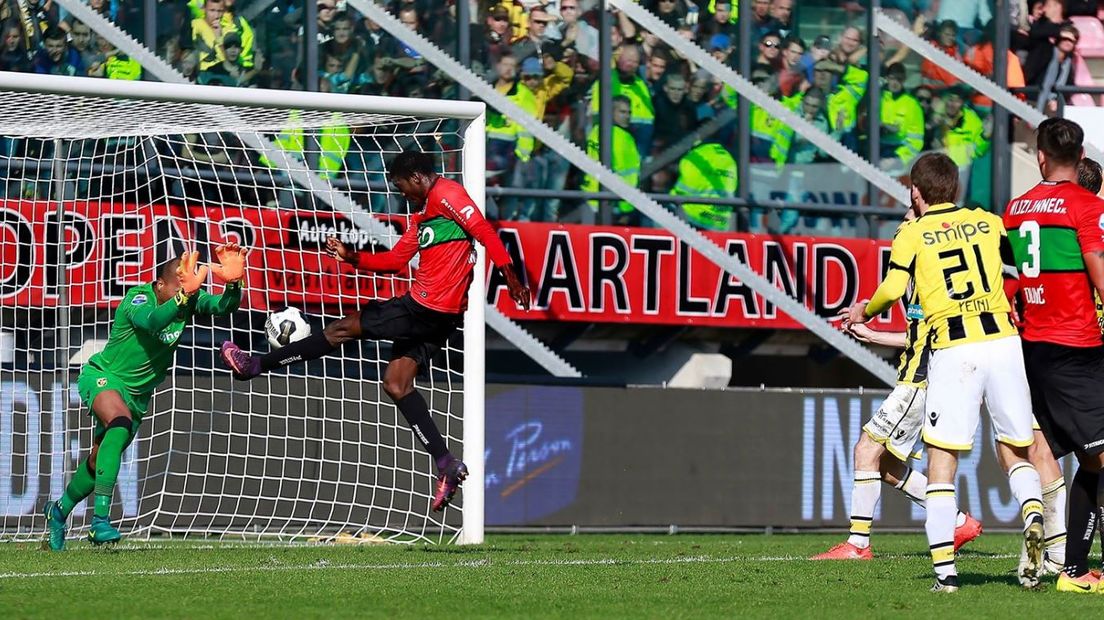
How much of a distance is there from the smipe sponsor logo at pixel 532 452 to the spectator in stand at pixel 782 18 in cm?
Answer: 571

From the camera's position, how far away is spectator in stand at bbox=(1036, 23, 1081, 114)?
730 inches

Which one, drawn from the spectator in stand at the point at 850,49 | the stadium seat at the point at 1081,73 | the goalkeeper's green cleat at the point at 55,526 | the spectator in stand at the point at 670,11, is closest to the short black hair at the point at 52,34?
the spectator in stand at the point at 670,11

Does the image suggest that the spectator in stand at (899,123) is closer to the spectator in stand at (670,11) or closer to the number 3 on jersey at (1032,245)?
the spectator in stand at (670,11)

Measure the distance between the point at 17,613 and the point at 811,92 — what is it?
12908 millimetres

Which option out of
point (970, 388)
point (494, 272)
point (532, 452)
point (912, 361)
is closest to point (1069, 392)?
point (970, 388)

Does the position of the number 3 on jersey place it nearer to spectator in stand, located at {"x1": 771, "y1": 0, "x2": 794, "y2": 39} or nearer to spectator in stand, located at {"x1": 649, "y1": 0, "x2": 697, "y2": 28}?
spectator in stand, located at {"x1": 649, "y1": 0, "x2": 697, "y2": 28}

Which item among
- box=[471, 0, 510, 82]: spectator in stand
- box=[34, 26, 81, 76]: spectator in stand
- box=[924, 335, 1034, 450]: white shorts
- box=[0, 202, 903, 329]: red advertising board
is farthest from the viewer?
box=[471, 0, 510, 82]: spectator in stand

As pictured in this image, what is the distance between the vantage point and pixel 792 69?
1797 centimetres

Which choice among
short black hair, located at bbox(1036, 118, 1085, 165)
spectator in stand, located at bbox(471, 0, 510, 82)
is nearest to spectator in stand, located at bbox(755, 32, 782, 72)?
spectator in stand, located at bbox(471, 0, 510, 82)

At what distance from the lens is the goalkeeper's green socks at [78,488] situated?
9633 mm

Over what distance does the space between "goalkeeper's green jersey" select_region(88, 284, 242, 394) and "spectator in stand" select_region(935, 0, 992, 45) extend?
11.3 meters

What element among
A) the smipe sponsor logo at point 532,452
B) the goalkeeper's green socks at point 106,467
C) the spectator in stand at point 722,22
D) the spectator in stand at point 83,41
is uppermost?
the spectator in stand at point 722,22

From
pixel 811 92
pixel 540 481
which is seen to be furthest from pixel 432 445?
pixel 811 92

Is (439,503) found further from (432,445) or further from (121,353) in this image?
(121,353)
